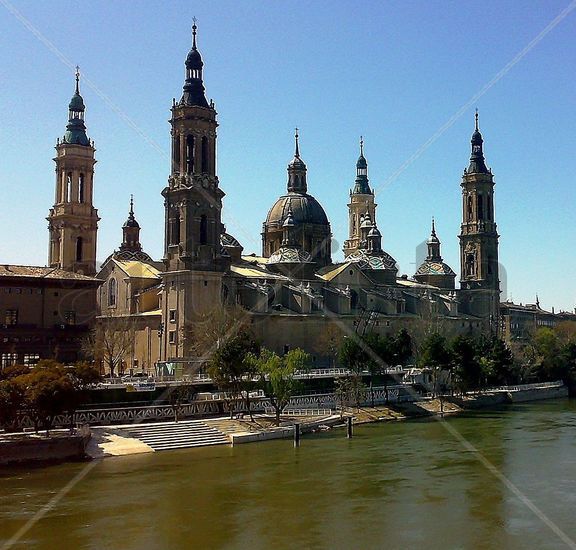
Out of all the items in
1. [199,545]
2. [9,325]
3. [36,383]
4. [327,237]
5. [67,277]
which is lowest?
[199,545]

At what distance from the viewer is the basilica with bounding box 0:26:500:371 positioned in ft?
250

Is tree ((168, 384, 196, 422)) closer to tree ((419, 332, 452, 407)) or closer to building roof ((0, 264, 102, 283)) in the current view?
building roof ((0, 264, 102, 283))

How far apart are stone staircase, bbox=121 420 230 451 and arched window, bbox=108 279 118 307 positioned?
36369mm

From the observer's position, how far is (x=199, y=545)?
26.9 metres

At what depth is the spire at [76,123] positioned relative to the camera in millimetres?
92125

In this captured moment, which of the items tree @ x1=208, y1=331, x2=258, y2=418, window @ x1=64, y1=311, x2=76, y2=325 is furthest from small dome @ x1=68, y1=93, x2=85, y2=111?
tree @ x1=208, y1=331, x2=258, y2=418

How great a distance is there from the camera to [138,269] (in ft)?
288

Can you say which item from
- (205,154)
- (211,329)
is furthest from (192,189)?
(211,329)

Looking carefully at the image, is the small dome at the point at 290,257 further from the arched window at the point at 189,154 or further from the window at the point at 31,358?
the window at the point at 31,358

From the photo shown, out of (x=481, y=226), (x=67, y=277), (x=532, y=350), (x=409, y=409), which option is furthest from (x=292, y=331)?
(x=481, y=226)

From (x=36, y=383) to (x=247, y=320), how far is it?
3504 centimetres

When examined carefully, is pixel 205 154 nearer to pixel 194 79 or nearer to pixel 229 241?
pixel 194 79

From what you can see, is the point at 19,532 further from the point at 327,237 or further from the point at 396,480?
the point at 327,237

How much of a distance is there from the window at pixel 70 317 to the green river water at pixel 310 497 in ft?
84.7
